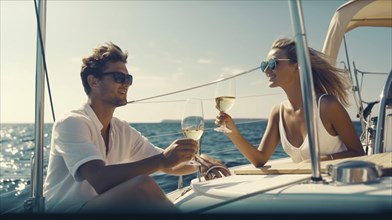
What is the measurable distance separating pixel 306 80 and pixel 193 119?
68 centimetres

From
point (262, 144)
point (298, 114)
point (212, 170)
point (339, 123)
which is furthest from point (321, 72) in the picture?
point (212, 170)

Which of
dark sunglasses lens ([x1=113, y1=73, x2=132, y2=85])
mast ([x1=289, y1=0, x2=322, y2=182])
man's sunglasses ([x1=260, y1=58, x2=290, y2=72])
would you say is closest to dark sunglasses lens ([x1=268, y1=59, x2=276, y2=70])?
man's sunglasses ([x1=260, y1=58, x2=290, y2=72])

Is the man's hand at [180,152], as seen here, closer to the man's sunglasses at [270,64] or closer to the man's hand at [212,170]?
the man's hand at [212,170]

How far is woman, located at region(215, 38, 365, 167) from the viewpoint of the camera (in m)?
2.53

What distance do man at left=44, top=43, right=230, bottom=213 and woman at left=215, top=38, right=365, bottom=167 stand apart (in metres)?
0.63

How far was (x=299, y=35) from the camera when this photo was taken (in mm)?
1389

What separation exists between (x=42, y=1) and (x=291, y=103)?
72.3 inches

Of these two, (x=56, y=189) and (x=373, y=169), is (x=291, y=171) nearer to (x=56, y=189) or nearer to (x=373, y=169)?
(x=373, y=169)

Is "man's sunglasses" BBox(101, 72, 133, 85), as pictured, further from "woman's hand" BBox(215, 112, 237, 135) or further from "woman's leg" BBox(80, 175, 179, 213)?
"woman's leg" BBox(80, 175, 179, 213)

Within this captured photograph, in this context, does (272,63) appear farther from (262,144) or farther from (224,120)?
(262,144)

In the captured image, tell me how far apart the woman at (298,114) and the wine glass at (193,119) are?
67 cm

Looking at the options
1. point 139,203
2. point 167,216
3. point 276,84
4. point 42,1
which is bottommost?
point 139,203

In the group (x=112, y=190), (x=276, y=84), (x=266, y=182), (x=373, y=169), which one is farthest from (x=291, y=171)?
(x=276, y=84)

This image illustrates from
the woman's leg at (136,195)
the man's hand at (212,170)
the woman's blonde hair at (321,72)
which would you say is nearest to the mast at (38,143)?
the woman's leg at (136,195)
